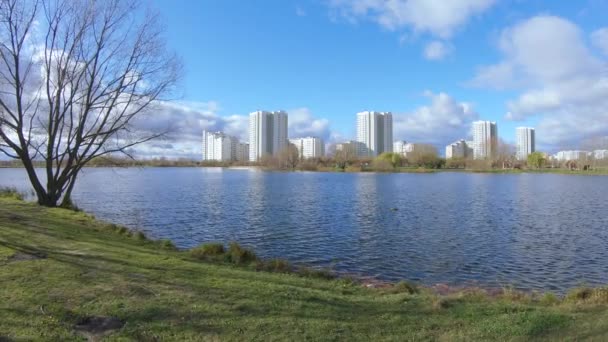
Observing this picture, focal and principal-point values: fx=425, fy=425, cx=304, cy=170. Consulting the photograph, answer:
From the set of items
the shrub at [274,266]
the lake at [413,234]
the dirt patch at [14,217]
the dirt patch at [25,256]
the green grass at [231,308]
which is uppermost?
the dirt patch at [14,217]

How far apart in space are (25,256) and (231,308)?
6087 mm

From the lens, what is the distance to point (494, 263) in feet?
55.9

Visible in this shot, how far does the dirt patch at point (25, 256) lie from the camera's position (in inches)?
379

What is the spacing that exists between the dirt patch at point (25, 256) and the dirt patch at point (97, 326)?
4494 millimetres

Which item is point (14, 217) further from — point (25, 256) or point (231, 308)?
point (231, 308)

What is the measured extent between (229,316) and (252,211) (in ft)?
85.2

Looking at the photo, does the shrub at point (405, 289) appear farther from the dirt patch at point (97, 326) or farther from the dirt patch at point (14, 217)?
the dirt patch at point (14, 217)

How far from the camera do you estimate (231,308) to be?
22.9 ft

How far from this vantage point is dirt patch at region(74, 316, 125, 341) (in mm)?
5859

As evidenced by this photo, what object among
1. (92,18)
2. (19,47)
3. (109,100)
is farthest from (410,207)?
(19,47)

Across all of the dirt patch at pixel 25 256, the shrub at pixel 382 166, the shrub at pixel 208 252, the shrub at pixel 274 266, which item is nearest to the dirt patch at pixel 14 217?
the dirt patch at pixel 25 256

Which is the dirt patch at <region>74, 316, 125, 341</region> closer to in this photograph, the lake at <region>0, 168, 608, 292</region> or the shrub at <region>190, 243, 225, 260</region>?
the shrub at <region>190, 243, 225, 260</region>

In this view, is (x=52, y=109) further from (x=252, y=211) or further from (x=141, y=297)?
(x=141, y=297)

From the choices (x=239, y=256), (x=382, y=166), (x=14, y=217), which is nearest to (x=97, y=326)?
(x=239, y=256)
